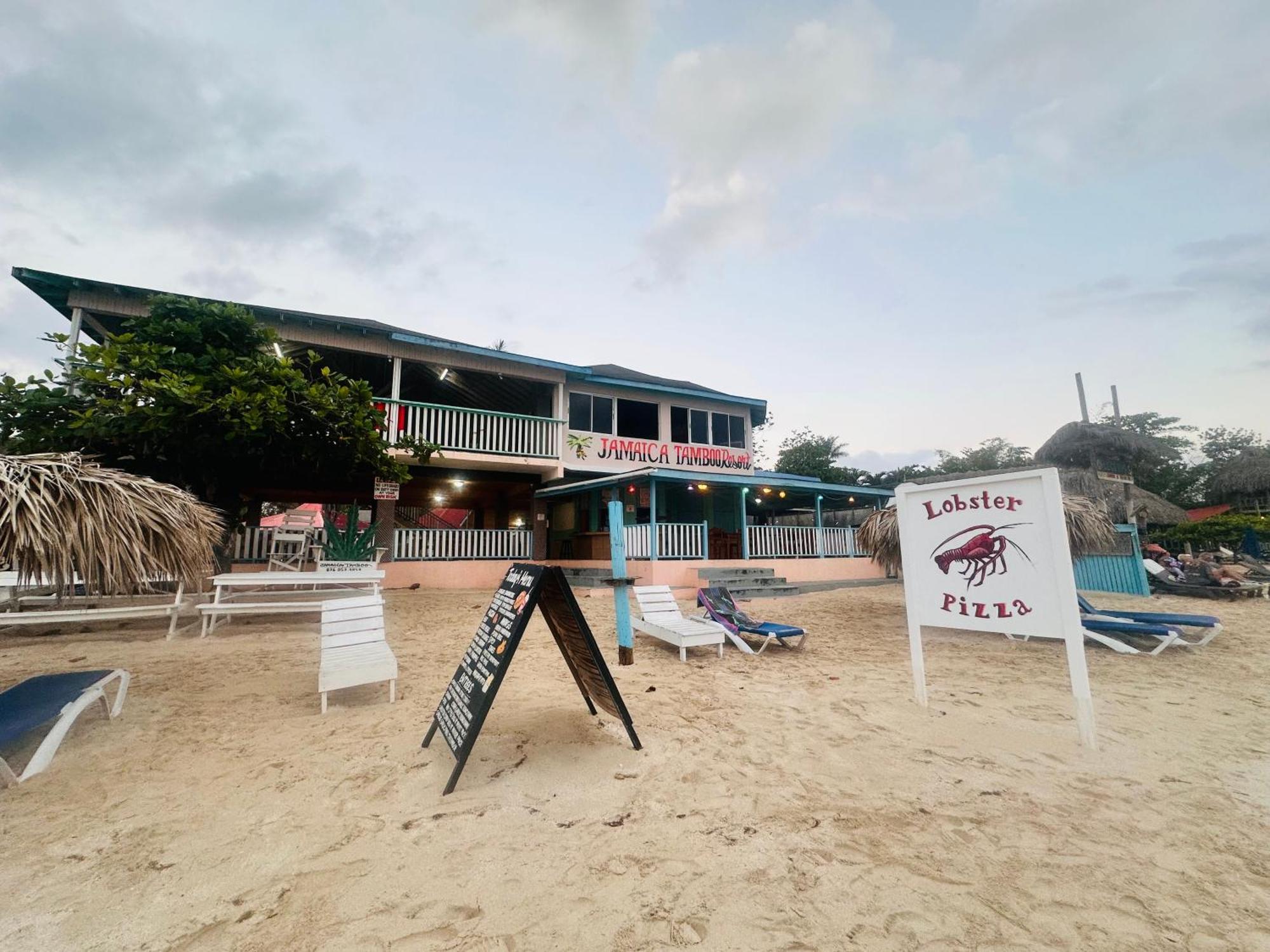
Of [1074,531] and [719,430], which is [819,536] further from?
[1074,531]

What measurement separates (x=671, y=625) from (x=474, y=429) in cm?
923

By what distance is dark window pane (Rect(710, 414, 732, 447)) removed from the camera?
1773 centimetres

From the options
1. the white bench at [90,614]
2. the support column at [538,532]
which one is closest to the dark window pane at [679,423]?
the support column at [538,532]

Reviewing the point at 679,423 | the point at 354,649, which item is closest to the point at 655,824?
the point at 354,649

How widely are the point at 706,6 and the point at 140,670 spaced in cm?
1612

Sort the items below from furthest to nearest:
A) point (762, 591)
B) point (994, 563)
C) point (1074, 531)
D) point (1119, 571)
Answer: point (762, 591)
point (1119, 571)
point (1074, 531)
point (994, 563)

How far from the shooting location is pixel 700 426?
17.5 metres

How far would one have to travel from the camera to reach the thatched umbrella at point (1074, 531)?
28.7 feet

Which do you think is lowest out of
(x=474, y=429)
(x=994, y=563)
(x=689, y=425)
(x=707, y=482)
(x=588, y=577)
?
(x=588, y=577)

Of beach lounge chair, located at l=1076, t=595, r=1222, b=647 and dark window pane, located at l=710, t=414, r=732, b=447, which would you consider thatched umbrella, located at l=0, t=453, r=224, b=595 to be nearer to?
beach lounge chair, located at l=1076, t=595, r=1222, b=647

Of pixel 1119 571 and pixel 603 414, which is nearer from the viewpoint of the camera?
pixel 1119 571

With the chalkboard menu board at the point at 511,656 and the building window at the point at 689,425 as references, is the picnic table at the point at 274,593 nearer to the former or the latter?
the chalkboard menu board at the point at 511,656

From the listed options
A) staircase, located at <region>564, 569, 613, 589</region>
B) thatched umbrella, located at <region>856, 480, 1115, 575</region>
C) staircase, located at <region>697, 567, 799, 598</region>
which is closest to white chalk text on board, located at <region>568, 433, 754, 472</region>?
staircase, located at <region>564, 569, 613, 589</region>

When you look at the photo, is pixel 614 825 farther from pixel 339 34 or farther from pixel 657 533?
pixel 339 34
